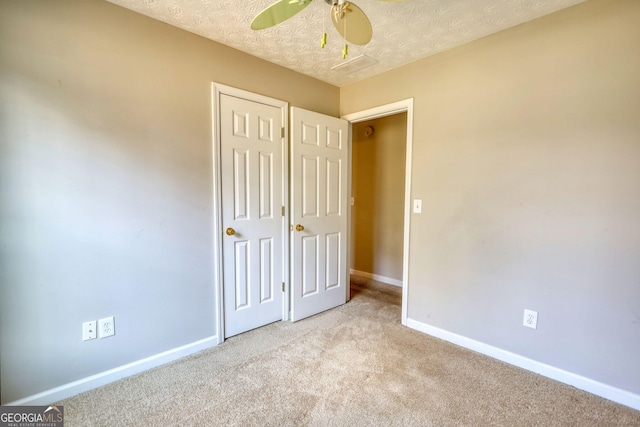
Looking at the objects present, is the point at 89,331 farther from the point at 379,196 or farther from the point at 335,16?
the point at 379,196

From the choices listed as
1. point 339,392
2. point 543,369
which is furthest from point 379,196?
point 339,392

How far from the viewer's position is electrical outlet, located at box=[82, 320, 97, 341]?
1673 mm

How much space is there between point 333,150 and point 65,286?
2334mm

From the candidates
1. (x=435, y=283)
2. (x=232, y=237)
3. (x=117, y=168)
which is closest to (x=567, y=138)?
(x=435, y=283)

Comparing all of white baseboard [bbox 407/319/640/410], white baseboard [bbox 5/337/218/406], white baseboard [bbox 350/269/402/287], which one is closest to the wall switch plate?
white baseboard [bbox 407/319/640/410]

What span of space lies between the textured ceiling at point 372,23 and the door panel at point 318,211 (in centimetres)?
58

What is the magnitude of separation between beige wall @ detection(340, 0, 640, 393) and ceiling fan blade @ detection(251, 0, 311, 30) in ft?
5.02

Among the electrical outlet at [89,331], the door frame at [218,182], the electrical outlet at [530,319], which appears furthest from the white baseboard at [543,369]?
the electrical outlet at [89,331]

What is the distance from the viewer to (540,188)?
1.84m

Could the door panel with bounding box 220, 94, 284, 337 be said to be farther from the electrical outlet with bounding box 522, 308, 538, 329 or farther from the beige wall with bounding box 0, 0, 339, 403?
the electrical outlet with bounding box 522, 308, 538, 329

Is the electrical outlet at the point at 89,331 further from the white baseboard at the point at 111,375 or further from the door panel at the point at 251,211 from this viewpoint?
the door panel at the point at 251,211

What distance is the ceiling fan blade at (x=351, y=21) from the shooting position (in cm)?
125

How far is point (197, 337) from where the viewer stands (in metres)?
2.14

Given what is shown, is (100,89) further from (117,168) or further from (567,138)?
(567,138)
